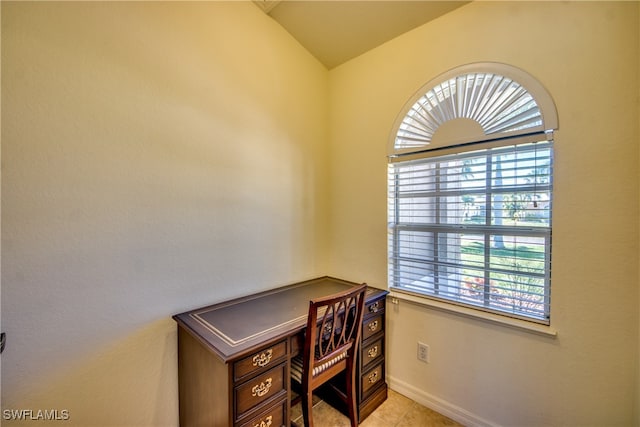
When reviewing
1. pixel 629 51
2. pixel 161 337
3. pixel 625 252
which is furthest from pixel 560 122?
pixel 161 337

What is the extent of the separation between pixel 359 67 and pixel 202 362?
2483 millimetres

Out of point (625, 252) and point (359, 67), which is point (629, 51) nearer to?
point (625, 252)

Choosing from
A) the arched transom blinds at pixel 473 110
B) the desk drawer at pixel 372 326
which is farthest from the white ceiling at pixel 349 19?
the desk drawer at pixel 372 326

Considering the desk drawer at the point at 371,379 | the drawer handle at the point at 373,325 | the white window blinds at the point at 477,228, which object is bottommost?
the desk drawer at the point at 371,379

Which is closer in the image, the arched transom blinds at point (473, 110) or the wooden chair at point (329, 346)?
the wooden chair at point (329, 346)

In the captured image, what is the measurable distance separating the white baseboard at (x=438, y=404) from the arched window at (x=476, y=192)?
0.73m

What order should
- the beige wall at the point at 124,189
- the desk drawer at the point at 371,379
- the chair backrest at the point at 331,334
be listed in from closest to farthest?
the beige wall at the point at 124,189 < the chair backrest at the point at 331,334 < the desk drawer at the point at 371,379

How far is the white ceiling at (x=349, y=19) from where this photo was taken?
5.81 ft

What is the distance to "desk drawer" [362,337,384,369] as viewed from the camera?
1.77 meters

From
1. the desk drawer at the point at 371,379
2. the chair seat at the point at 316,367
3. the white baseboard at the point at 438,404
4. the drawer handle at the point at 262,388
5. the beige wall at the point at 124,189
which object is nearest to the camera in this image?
the beige wall at the point at 124,189

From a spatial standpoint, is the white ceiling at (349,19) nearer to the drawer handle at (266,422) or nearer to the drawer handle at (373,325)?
the drawer handle at (373,325)

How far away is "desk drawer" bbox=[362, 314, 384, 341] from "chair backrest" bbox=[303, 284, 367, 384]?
21cm

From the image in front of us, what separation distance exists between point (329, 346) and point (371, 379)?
745 mm

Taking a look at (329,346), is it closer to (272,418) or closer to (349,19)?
(272,418)
